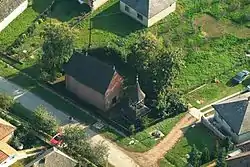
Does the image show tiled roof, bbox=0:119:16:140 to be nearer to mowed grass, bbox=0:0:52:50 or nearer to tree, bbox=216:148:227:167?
mowed grass, bbox=0:0:52:50

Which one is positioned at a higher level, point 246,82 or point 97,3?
point 97,3

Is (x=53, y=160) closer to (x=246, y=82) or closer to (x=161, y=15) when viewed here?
(x=246, y=82)

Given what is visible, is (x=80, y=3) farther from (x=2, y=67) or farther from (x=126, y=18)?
(x=2, y=67)

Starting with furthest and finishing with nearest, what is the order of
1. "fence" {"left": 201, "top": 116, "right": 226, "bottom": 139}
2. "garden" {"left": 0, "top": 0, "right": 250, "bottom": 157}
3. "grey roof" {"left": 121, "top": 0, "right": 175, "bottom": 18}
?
"grey roof" {"left": 121, "top": 0, "right": 175, "bottom": 18}
"garden" {"left": 0, "top": 0, "right": 250, "bottom": 157}
"fence" {"left": 201, "top": 116, "right": 226, "bottom": 139}

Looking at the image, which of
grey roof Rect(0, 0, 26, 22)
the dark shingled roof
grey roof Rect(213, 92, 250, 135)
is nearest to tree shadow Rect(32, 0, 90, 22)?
grey roof Rect(0, 0, 26, 22)

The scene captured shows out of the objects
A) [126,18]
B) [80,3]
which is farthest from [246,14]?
[80,3]

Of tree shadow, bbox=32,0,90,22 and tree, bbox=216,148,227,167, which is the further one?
tree shadow, bbox=32,0,90,22

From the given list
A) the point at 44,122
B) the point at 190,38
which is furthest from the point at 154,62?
the point at 44,122
